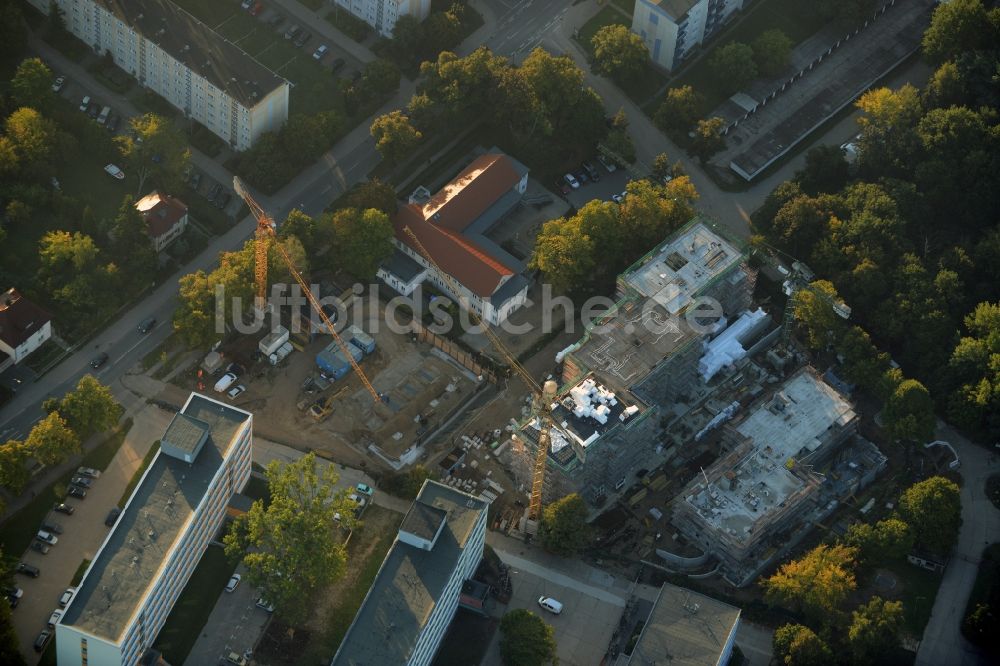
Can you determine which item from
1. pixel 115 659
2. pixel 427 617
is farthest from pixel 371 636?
pixel 115 659

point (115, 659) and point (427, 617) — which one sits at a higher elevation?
point (427, 617)

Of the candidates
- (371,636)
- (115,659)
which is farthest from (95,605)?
(371,636)

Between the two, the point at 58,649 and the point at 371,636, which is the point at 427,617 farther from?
the point at 58,649

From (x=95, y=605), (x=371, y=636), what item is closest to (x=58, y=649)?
(x=95, y=605)

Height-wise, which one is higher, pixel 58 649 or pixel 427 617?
pixel 427 617

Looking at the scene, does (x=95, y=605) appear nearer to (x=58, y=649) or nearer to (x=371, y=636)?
(x=58, y=649)

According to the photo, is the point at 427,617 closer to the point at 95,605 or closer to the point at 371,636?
the point at 371,636
